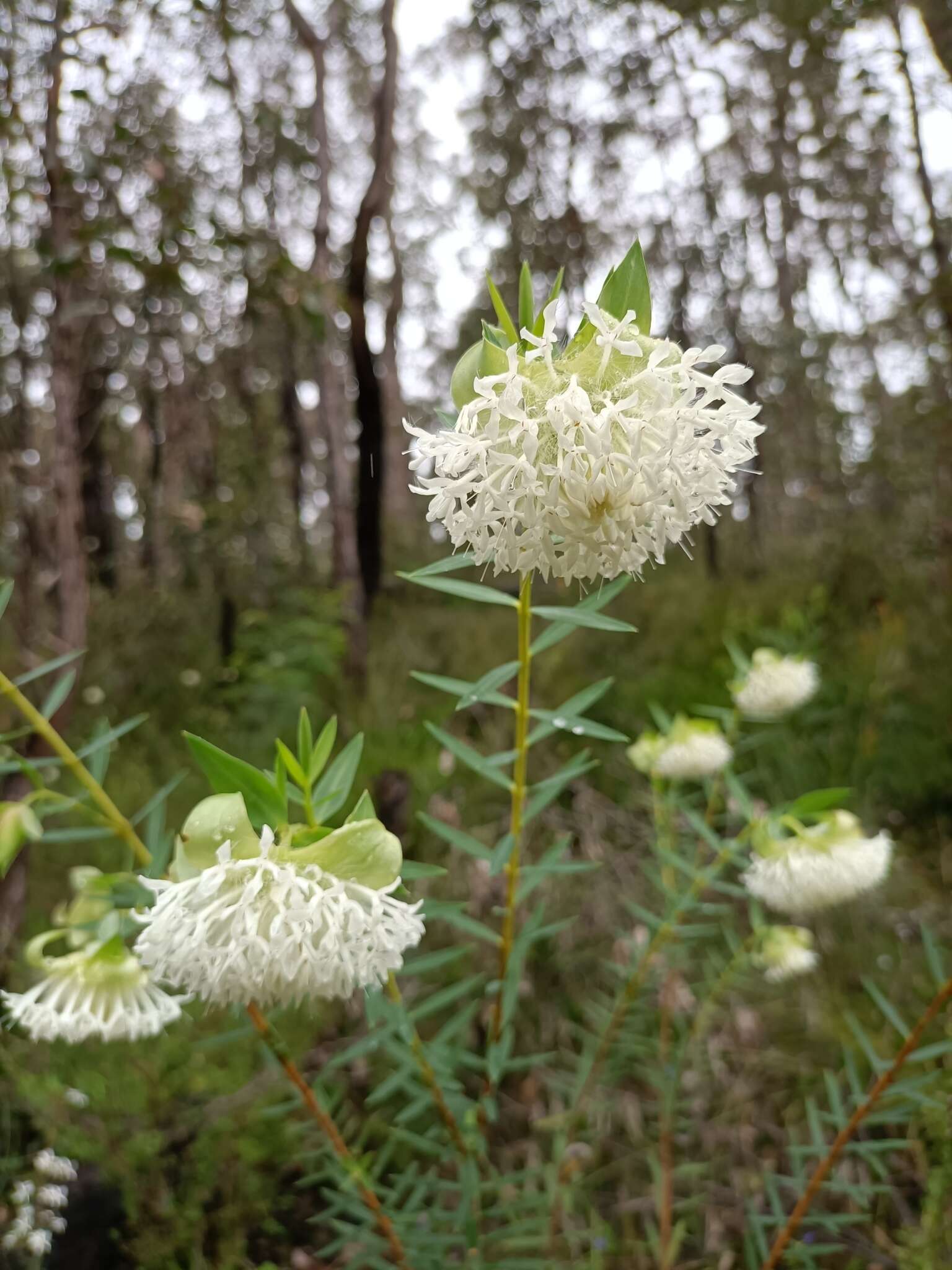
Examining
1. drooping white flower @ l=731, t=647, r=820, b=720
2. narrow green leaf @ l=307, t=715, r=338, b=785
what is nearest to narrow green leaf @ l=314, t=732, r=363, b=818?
narrow green leaf @ l=307, t=715, r=338, b=785

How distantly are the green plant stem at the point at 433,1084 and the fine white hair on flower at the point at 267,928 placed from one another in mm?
257

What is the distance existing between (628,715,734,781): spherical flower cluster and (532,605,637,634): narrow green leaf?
0.82 meters

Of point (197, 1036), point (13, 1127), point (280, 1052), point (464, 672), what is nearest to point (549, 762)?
point (464, 672)

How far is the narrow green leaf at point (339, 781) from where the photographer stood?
802 mm

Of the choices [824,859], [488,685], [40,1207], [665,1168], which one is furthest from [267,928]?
[40,1207]

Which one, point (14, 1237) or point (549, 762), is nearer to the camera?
point (14, 1237)

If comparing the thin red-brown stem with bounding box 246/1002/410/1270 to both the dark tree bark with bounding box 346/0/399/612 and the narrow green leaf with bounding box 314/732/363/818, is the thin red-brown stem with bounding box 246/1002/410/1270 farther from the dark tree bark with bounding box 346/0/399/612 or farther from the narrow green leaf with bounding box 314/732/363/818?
the dark tree bark with bounding box 346/0/399/612

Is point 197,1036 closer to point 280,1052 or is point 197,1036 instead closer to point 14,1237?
point 14,1237

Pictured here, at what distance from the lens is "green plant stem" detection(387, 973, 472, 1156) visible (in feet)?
3.38

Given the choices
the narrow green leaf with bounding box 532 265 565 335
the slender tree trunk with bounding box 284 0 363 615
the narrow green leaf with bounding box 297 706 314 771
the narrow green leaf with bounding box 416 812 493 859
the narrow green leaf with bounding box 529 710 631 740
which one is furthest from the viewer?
the slender tree trunk with bounding box 284 0 363 615

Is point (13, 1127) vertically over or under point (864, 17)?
under

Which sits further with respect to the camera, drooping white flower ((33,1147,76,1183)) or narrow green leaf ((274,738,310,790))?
drooping white flower ((33,1147,76,1183))

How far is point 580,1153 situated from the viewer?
2.03 m

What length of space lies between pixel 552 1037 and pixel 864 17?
5.30 m
